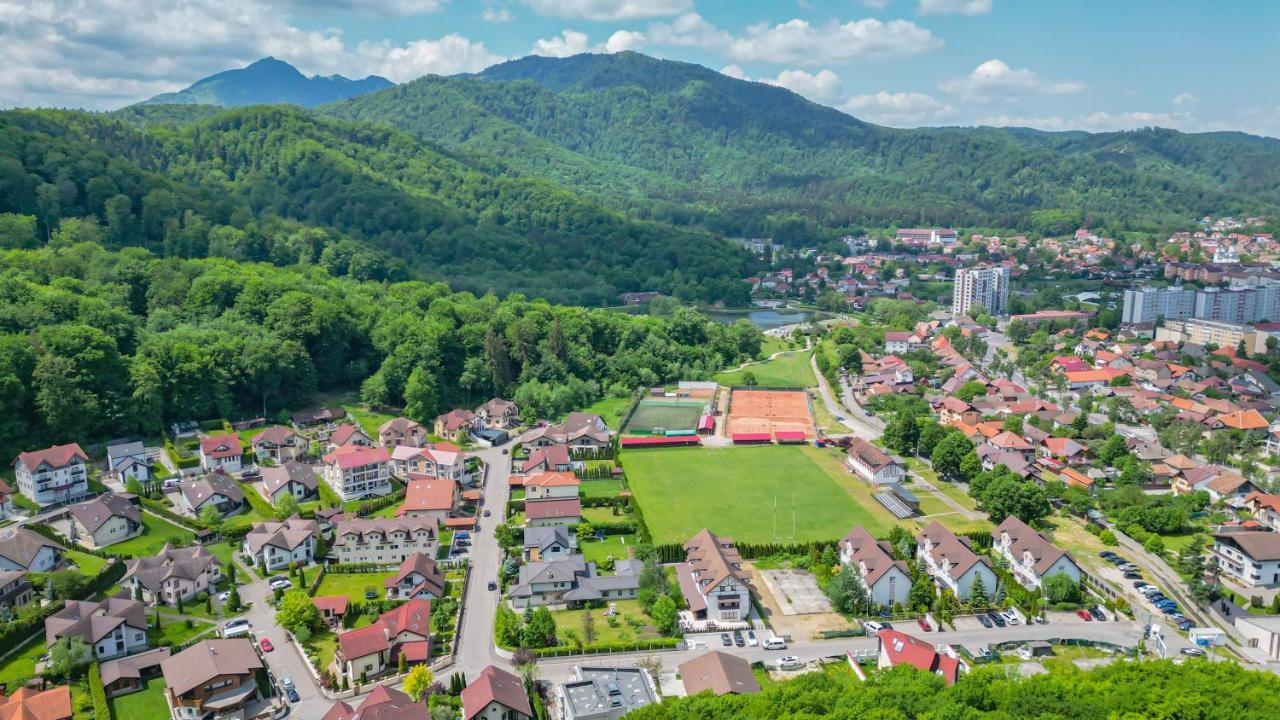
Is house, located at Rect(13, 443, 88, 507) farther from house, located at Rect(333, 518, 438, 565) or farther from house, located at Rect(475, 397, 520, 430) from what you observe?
house, located at Rect(475, 397, 520, 430)

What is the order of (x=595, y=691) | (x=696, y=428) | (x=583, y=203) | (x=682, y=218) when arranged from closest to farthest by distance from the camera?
(x=595, y=691) < (x=696, y=428) < (x=583, y=203) < (x=682, y=218)

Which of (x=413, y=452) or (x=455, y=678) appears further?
(x=413, y=452)

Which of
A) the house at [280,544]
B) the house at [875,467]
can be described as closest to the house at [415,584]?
the house at [280,544]

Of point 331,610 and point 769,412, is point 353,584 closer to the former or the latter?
point 331,610

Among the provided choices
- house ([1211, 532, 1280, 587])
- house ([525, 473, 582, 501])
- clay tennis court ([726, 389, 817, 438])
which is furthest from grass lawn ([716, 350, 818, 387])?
house ([1211, 532, 1280, 587])

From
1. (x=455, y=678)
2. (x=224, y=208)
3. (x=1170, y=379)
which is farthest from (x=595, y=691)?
(x=224, y=208)

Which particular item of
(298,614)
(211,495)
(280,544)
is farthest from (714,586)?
(211,495)

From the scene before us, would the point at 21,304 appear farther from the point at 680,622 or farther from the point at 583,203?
the point at 583,203
